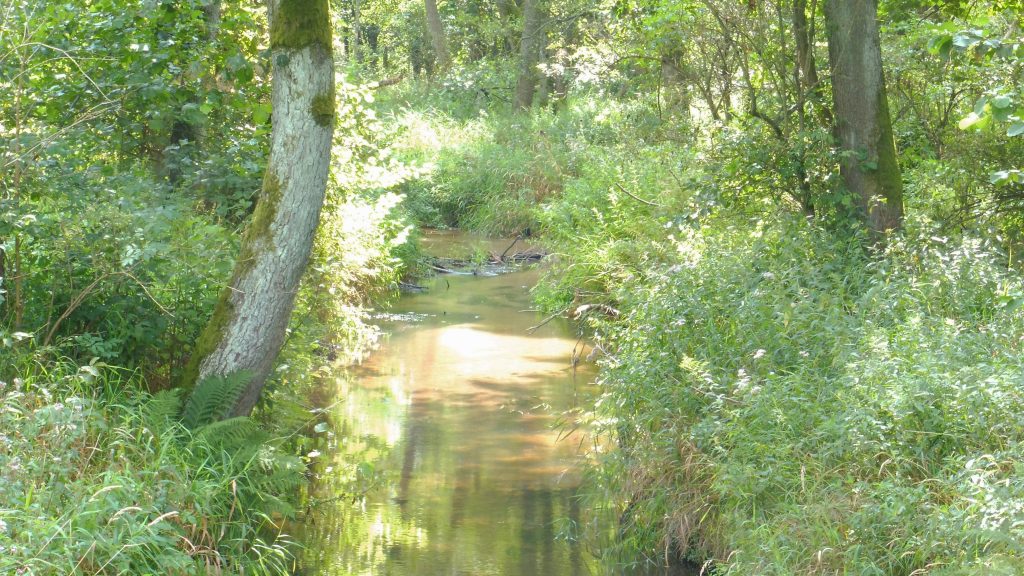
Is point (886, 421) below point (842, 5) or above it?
below

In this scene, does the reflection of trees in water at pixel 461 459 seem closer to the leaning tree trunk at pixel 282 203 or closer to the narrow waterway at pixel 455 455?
the narrow waterway at pixel 455 455

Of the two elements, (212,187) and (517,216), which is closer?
(212,187)

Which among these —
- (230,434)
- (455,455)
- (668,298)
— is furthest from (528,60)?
(230,434)

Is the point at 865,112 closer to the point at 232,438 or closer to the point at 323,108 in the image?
the point at 323,108

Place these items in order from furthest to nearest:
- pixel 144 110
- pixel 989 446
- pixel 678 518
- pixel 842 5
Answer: pixel 842 5 < pixel 144 110 < pixel 678 518 < pixel 989 446

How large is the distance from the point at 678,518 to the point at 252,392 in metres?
2.99

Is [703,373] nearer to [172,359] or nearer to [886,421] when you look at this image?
[886,421]

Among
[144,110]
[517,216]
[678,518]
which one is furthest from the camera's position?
[517,216]

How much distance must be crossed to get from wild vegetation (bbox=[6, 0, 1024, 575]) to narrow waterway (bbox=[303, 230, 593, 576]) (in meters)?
0.43

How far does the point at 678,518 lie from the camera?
6285 mm

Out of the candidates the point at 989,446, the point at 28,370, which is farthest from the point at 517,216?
the point at 989,446

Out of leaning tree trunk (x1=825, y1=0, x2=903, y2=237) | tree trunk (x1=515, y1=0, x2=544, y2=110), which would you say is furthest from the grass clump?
tree trunk (x1=515, y1=0, x2=544, y2=110)

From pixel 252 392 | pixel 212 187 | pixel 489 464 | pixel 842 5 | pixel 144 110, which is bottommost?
pixel 489 464

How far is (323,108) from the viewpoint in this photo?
23.2 feet
